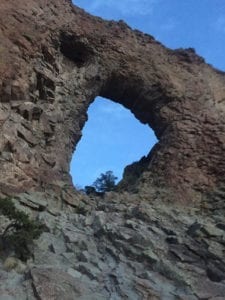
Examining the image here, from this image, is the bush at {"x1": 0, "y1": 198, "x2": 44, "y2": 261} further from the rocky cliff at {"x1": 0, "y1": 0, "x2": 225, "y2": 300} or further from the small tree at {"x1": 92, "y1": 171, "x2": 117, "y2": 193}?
the small tree at {"x1": 92, "y1": 171, "x2": 117, "y2": 193}

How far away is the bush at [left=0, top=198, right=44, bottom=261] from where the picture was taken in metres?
10.8

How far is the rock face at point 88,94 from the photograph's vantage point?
16453 millimetres

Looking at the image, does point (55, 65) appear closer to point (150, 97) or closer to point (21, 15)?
point (21, 15)

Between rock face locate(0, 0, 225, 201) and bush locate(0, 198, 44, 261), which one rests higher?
rock face locate(0, 0, 225, 201)

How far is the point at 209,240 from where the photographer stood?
13.5 meters

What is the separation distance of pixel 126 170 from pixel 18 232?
11.2 m

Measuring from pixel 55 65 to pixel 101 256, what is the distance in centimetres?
1028

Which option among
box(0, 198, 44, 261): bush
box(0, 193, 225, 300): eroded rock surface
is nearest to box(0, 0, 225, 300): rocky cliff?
box(0, 193, 225, 300): eroded rock surface

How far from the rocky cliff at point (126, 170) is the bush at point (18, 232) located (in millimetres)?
315

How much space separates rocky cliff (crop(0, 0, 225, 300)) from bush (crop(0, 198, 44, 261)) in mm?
315

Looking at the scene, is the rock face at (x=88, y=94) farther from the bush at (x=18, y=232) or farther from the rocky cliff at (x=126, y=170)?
the bush at (x=18, y=232)

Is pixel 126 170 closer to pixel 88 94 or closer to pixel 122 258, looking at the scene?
pixel 88 94

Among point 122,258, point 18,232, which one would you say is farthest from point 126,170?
point 18,232

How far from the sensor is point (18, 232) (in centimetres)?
1108
